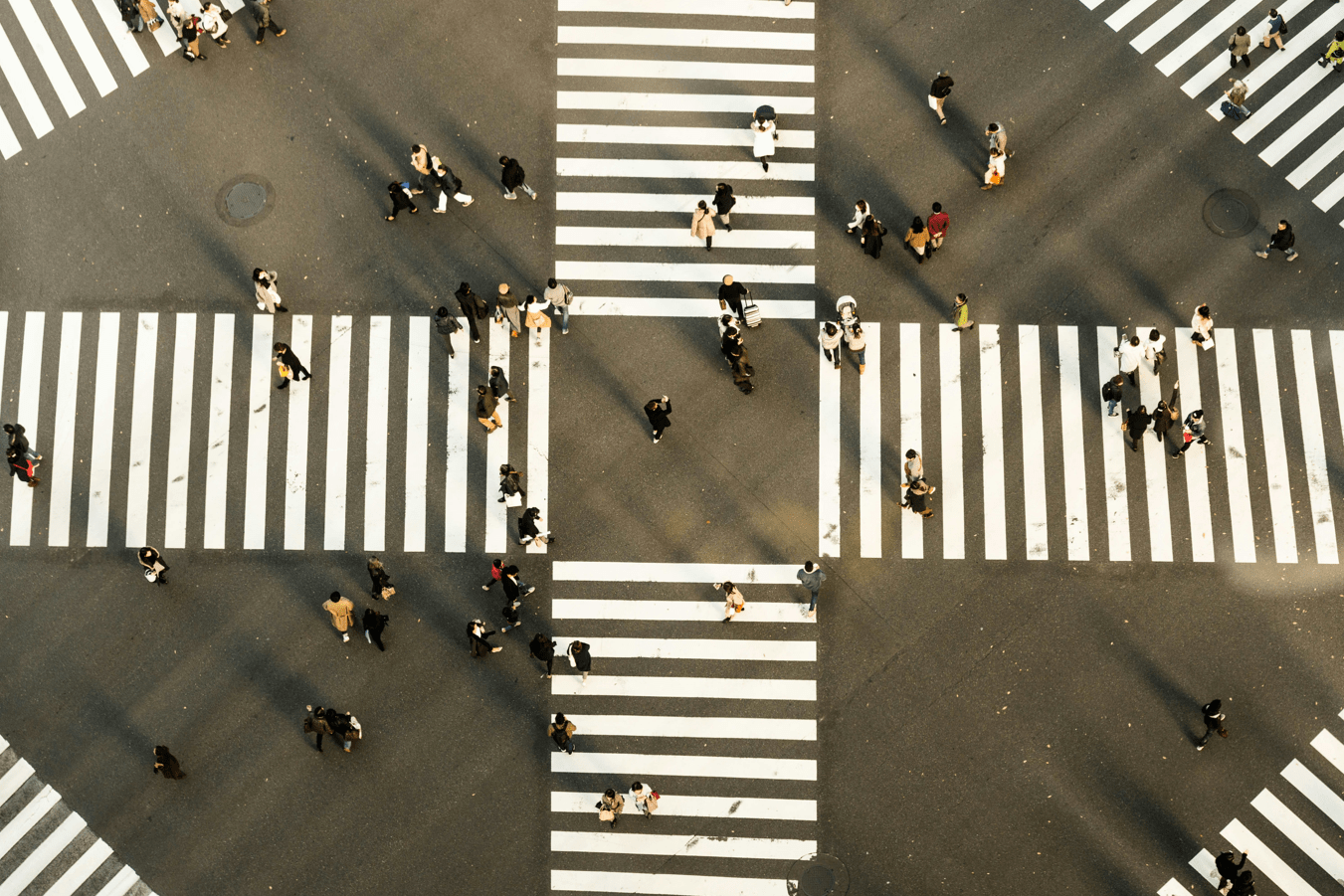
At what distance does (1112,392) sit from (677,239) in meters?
9.31

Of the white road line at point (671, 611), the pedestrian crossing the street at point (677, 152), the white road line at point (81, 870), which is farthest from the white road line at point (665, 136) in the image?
the white road line at point (81, 870)

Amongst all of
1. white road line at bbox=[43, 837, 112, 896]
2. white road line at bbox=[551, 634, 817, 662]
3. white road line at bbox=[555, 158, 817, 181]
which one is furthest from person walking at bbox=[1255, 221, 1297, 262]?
white road line at bbox=[43, 837, 112, 896]

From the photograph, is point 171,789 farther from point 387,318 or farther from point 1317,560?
point 1317,560

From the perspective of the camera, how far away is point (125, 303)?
25.8 metres

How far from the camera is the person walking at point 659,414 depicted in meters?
23.9

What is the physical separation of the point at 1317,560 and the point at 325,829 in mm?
19627

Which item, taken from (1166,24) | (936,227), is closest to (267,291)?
(936,227)

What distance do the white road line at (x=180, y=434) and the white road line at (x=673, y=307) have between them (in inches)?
312

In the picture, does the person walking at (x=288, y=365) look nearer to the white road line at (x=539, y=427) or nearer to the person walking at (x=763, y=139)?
the white road line at (x=539, y=427)

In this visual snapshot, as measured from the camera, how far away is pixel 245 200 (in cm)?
2641

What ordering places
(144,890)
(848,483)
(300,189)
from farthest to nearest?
(300,189) → (848,483) → (144,890)

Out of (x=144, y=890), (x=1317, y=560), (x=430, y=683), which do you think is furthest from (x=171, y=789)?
(x=1317, y=560)

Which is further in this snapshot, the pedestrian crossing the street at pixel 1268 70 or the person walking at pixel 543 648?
the pedestrian crossing the street at pixel 1268 70

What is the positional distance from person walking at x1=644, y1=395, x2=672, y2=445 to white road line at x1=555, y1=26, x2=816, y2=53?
8327 mm
